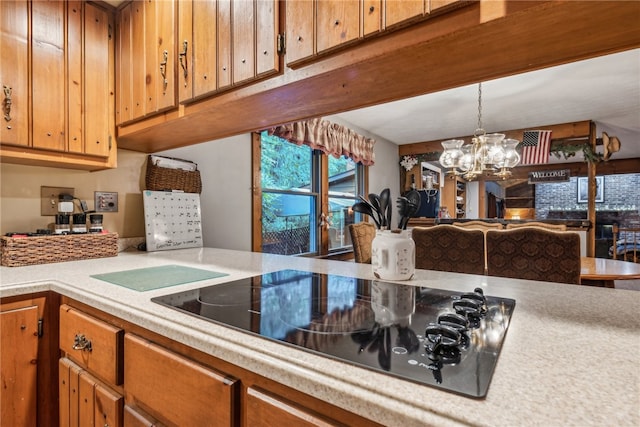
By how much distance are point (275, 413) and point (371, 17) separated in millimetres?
888

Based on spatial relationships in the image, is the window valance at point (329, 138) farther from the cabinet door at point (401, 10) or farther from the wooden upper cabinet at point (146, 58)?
the cabinet door at point (401, 10)

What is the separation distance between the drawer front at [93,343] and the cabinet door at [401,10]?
102cm

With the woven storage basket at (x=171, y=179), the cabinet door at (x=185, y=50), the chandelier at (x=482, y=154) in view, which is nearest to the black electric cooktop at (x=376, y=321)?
the cabinet door at (x=185, y=50)

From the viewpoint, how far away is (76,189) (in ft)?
5.46

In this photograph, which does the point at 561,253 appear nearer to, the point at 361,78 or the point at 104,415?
the point at 361,78

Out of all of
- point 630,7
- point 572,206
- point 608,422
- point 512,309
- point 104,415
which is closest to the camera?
point 608,422

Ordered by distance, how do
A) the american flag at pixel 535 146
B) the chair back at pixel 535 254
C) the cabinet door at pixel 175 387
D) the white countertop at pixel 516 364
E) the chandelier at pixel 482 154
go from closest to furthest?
the white countertop at pixel 516 364, the cabinet door at pixel 175 387, the chair back at pixel 535 254, the chandelier at pixel 482 154, the american flag at pixel 535 146

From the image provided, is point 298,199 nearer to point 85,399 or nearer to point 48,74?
point 48,74

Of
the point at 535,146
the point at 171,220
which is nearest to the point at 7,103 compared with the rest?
the point at 171,220

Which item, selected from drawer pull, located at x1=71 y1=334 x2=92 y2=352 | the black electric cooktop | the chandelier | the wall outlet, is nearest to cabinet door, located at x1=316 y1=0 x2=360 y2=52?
the black electric cooktop

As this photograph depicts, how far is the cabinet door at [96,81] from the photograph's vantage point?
59.8 inches

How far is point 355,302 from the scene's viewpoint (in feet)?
2.76

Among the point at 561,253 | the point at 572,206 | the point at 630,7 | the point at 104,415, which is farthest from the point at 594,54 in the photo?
the point at 572,206

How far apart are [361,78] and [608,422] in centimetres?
91
